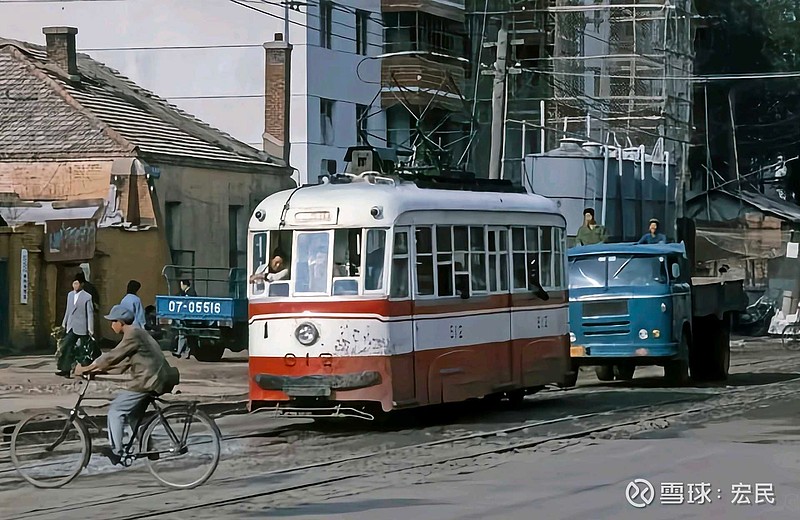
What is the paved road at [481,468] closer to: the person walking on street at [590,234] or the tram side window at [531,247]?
the tram side window at [531,247]

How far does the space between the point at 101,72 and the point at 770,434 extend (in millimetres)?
28169

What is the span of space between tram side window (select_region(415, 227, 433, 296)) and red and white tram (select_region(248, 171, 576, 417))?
1 centimetres

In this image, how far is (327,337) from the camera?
17.7 metres

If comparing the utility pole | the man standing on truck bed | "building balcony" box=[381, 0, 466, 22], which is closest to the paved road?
the man standing on truck bed

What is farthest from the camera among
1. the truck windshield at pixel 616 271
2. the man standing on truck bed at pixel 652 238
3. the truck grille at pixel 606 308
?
the man standing on truck bed at pixel 652 238

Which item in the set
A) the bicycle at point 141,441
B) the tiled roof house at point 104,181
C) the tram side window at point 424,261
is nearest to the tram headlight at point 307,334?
the tram side window at point 424,261

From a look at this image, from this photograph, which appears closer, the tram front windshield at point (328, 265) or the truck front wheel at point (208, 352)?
the tram front windshield at point (328, 265)

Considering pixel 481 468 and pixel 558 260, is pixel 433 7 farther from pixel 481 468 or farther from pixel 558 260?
pixel 481 468

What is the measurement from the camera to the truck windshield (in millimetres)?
24828

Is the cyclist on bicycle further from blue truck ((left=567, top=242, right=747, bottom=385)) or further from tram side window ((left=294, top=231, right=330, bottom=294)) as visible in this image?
blue truck ((left=567, top=242, right=747, bottom=385))

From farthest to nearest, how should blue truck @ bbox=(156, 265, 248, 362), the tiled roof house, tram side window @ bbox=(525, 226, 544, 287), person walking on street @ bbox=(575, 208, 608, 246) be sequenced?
the tiled roof house, blue truck @ bbox=(156, 265, 248, 362), person walking on street @ bbox=(575, 208, 608, 246), tram side window @ bbox=(525, 226, 544, 287)

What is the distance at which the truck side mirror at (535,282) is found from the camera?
20.7 meters

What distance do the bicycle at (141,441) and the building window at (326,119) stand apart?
31.1m

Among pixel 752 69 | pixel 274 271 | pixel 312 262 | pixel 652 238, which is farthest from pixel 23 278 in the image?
pixel 752 69
